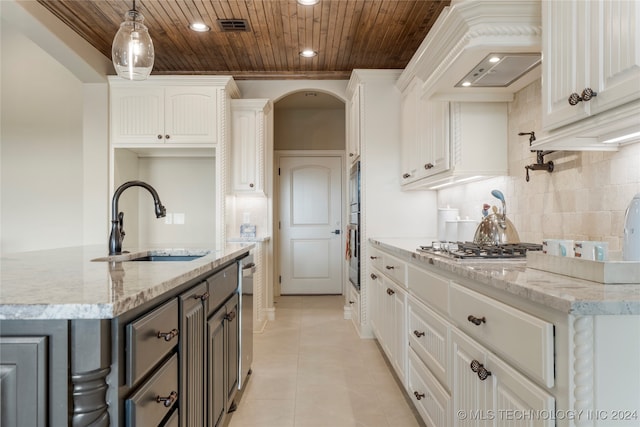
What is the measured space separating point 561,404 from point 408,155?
9.06ft

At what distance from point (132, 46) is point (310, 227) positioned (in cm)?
412

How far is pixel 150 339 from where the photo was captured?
1.05 m

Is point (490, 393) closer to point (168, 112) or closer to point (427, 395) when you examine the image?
point (427, 395)

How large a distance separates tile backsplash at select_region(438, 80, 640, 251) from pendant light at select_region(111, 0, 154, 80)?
184 centimetres

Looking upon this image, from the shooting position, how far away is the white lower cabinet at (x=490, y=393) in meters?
1.04

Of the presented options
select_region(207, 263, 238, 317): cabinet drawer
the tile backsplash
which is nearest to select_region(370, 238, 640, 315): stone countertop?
the tile backsplash

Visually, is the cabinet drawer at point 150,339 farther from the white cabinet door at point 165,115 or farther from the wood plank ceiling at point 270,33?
the white cabinet door at point 165,115

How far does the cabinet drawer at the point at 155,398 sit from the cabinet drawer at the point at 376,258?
7.09 ft

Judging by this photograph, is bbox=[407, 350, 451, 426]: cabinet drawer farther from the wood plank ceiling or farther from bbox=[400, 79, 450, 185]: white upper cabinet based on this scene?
the wood plank ceiling

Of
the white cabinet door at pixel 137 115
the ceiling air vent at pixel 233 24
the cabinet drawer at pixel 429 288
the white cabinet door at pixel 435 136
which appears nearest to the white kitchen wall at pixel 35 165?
the white cabinet door at pixel 137 115

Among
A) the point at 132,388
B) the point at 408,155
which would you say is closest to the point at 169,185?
the point at 408,155

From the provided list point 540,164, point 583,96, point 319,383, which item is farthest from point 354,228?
point 583,96

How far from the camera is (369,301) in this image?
376cm

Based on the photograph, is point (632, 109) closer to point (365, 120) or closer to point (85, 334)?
point (85, 334)
